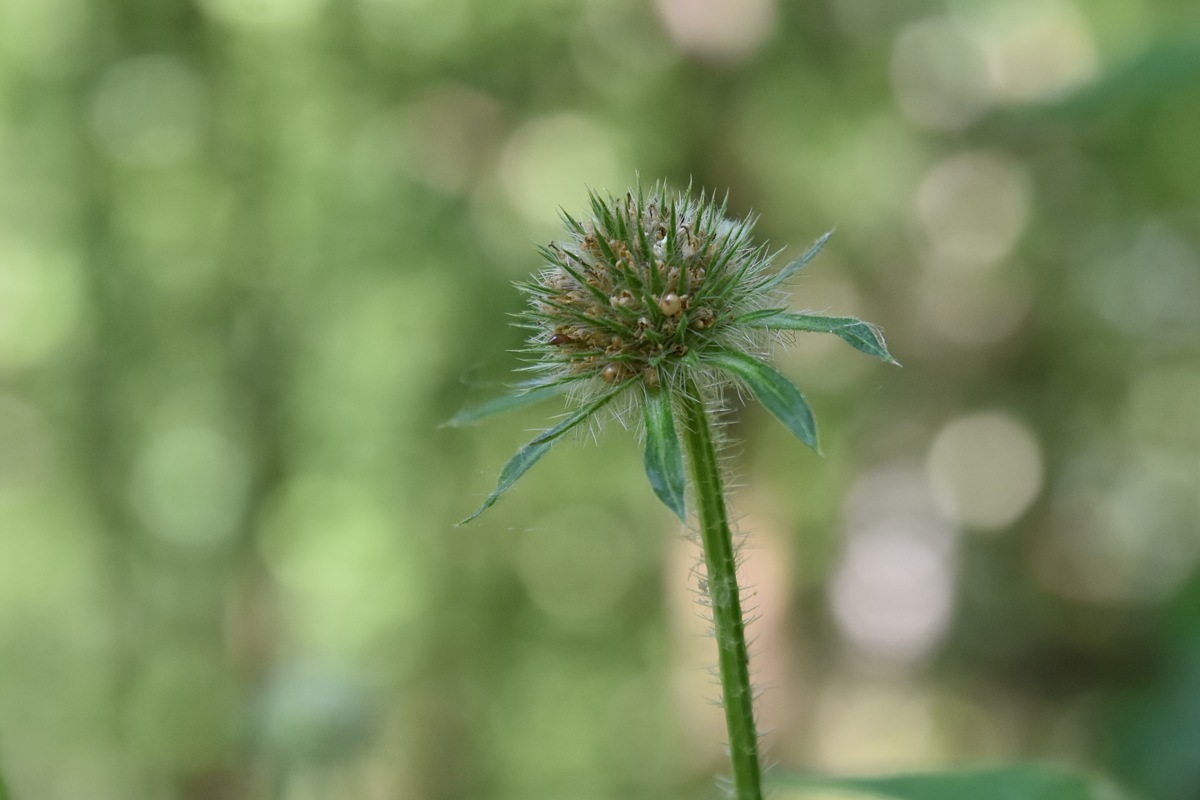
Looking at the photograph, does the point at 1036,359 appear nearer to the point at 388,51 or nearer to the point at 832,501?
the point at 832,501

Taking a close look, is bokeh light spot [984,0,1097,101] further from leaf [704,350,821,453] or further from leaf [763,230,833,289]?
leaf [704,350,821,453]

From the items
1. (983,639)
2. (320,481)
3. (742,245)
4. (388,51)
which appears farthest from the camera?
(983,639)

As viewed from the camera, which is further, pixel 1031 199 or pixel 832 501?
pixel 832 501

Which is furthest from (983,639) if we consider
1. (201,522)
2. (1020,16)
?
(201,522)

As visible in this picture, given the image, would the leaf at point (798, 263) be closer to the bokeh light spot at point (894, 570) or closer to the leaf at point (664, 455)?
the leaf at point (664, 455)

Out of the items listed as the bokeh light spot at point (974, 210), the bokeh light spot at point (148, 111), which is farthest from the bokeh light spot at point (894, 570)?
the bokeh light spot at point (148, 111)

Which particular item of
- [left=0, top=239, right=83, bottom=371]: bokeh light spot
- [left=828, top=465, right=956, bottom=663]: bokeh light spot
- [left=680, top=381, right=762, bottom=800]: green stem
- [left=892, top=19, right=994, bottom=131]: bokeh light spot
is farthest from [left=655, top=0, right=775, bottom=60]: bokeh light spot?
[left=680, top=381, right=762, bottom=800]: green stem

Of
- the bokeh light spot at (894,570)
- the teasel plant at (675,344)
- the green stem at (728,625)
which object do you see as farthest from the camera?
the bokeh light spot at (894,570)

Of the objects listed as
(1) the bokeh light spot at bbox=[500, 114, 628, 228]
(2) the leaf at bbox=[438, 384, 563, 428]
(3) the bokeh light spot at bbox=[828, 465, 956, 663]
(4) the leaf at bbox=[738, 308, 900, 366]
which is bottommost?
(3) the bokeh light spot at bbox=[828, 465, 956, 663]
